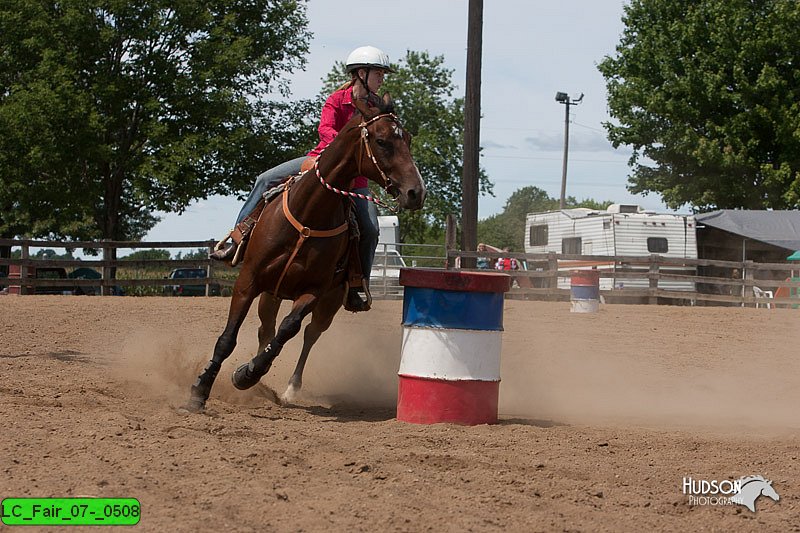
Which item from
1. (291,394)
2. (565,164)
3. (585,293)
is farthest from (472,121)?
(565,164)

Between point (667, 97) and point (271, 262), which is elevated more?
point (667, 97)

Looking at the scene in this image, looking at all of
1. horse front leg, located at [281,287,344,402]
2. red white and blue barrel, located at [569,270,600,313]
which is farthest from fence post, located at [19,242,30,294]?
horse front leg, located at [281,287,344,402]

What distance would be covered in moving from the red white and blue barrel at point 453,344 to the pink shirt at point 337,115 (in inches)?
52.2

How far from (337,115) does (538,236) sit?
26668mm

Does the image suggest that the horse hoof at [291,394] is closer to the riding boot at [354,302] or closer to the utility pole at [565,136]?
the riding boot at [354,302]

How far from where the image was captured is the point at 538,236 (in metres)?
34.2

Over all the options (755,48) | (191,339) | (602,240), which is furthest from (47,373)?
(755,48)

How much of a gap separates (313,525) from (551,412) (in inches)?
182

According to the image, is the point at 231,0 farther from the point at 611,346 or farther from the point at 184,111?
the point at 611,346

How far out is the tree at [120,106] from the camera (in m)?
30.9

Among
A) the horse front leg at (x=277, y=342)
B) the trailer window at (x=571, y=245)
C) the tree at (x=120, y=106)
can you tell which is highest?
the tree at (x=120, y=106)

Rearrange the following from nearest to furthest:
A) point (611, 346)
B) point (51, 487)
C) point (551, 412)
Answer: point (51, 487) < point (551, 412) < point (611, 346)

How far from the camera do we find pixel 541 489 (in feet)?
16.5

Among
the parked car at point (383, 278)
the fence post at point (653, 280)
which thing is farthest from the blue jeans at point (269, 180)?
the fence post at point (653, 280)
